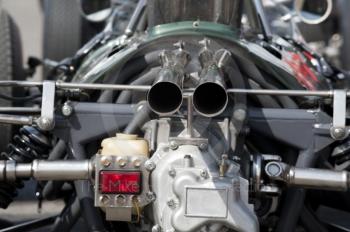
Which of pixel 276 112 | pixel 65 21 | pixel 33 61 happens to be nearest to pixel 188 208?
pixel 276 112

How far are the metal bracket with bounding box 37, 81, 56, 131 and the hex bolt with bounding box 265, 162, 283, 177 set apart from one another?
0.81 meters

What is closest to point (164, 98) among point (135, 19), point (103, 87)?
point (103, 87)

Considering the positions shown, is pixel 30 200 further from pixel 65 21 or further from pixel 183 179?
pixel 183 179

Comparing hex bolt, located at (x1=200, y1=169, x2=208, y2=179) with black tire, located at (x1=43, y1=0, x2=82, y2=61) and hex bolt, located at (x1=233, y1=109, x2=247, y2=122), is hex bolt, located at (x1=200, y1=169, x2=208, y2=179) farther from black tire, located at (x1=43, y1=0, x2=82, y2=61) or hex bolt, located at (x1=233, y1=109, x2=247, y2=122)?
black tire, located at (x1=43, y1=0, x2=82, y2=61)

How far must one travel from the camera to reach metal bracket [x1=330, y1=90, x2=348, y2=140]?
294cm

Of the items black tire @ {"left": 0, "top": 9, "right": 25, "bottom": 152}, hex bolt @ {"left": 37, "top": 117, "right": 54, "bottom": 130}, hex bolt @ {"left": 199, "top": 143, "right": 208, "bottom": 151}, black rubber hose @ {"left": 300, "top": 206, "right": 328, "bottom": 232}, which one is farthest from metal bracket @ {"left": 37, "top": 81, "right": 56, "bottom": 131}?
black tire @ {"left": 0, "top": 9, "right": 25, "bottom": 152}

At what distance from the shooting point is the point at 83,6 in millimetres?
5090

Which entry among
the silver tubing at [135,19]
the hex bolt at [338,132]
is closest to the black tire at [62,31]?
the silver tubing at [135,19]

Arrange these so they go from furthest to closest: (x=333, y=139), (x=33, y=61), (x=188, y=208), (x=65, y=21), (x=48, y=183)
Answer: (x=65, y=21)
(x=33, y=61)
(x=48, y=183)
(x=333, y=139)
(x=188, y=208)

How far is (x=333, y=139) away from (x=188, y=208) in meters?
0.74

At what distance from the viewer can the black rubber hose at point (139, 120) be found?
3043 millimetres

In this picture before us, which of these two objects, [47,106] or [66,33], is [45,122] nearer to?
[47,106]

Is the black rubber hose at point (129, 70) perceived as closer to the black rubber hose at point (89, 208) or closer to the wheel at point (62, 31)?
the black rubber hose at point (89, 208)

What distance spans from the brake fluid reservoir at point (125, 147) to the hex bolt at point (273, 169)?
0.45 meters
